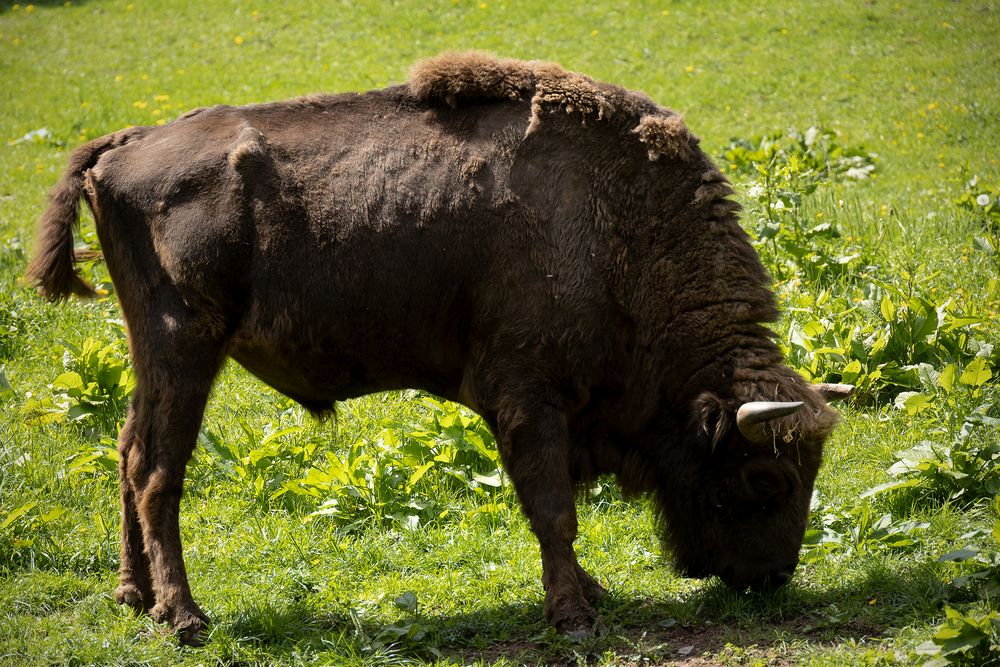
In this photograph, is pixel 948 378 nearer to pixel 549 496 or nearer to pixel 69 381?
pixel 549 496

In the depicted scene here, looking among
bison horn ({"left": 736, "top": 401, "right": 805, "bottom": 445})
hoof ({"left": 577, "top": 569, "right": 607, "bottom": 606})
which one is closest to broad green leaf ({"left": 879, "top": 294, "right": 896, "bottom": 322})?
bison horn ({"left": 736, "top": 401, "right": 805, "bottom": 445})

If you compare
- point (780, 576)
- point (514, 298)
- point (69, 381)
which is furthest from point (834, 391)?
point (69, 381)

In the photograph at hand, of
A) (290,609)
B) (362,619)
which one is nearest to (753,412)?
(362,619)

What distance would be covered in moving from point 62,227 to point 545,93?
8.36ft

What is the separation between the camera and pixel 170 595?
4.78m

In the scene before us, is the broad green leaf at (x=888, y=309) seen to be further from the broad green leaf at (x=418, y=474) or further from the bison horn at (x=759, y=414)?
the broad green leaf at (x=418, y=474)

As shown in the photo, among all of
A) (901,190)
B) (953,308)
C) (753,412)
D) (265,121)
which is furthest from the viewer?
(901,190)

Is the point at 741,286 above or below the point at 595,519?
above

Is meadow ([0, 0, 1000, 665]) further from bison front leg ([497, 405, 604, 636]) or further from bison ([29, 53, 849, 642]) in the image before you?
bison ([29, 53, 849, 642])

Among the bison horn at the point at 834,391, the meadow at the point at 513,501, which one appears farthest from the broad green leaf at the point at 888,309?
the bison horn at the point at 834,391

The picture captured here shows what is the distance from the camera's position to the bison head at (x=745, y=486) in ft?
15.3

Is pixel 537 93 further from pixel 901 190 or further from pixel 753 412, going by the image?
pixel 901 190

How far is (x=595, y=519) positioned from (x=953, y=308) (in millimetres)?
2926

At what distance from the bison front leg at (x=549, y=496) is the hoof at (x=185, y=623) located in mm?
1646
